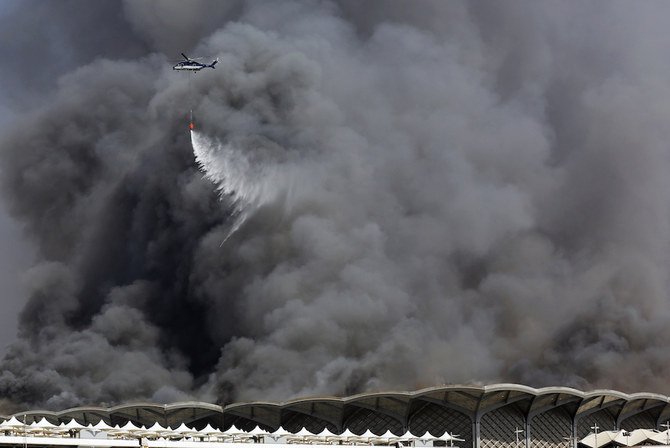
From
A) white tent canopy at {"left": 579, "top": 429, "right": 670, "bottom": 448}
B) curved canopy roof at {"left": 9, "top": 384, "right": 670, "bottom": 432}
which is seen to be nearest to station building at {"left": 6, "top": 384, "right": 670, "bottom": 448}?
curved canopy roof at {"left": 9, "top": 384, "right": 670, "bottom": 432}

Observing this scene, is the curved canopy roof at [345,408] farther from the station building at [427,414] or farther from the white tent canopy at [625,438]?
the white tent canopy at [625,438]

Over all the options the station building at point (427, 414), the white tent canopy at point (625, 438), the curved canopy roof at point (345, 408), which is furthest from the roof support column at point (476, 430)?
the white tent canopy at point (625, 438)

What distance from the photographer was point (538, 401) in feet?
259

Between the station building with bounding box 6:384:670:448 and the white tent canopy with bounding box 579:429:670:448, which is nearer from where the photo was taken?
the white tent canopy with bounding box 579:429:670:448

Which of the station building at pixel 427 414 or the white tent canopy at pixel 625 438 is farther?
the station building at pixel 427 414

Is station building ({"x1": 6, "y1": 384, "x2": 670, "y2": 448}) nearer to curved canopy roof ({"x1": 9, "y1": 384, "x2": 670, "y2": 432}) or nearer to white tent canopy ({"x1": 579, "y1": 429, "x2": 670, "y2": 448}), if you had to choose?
curved canopy roof ({"x1": 9, "y1": 384, "x2": 670, "y2": 432})

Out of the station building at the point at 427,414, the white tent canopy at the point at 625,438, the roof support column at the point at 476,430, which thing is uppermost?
the station building at the point at 427,414

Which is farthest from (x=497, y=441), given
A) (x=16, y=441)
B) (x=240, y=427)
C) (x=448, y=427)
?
A: (x=16, y=441)

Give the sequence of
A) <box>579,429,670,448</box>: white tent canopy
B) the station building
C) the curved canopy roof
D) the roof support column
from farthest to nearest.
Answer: the station building < the curved canopy roof < the roof support column < <box>579,429,670,448</box>: white tent canopy

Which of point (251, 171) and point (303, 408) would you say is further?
point (251, 171)

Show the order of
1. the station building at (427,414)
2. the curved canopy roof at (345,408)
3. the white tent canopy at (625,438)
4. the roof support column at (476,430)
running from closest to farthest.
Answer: the white tent canopy at (625,438)
the roof support column at (476,430)
the curved canopy roof at (345,408)
the station building at (427,414)

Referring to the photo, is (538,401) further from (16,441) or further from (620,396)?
(16,441)

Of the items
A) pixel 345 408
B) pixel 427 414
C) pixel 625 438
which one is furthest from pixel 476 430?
pixel 625 438

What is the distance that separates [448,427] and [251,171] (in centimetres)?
3198
